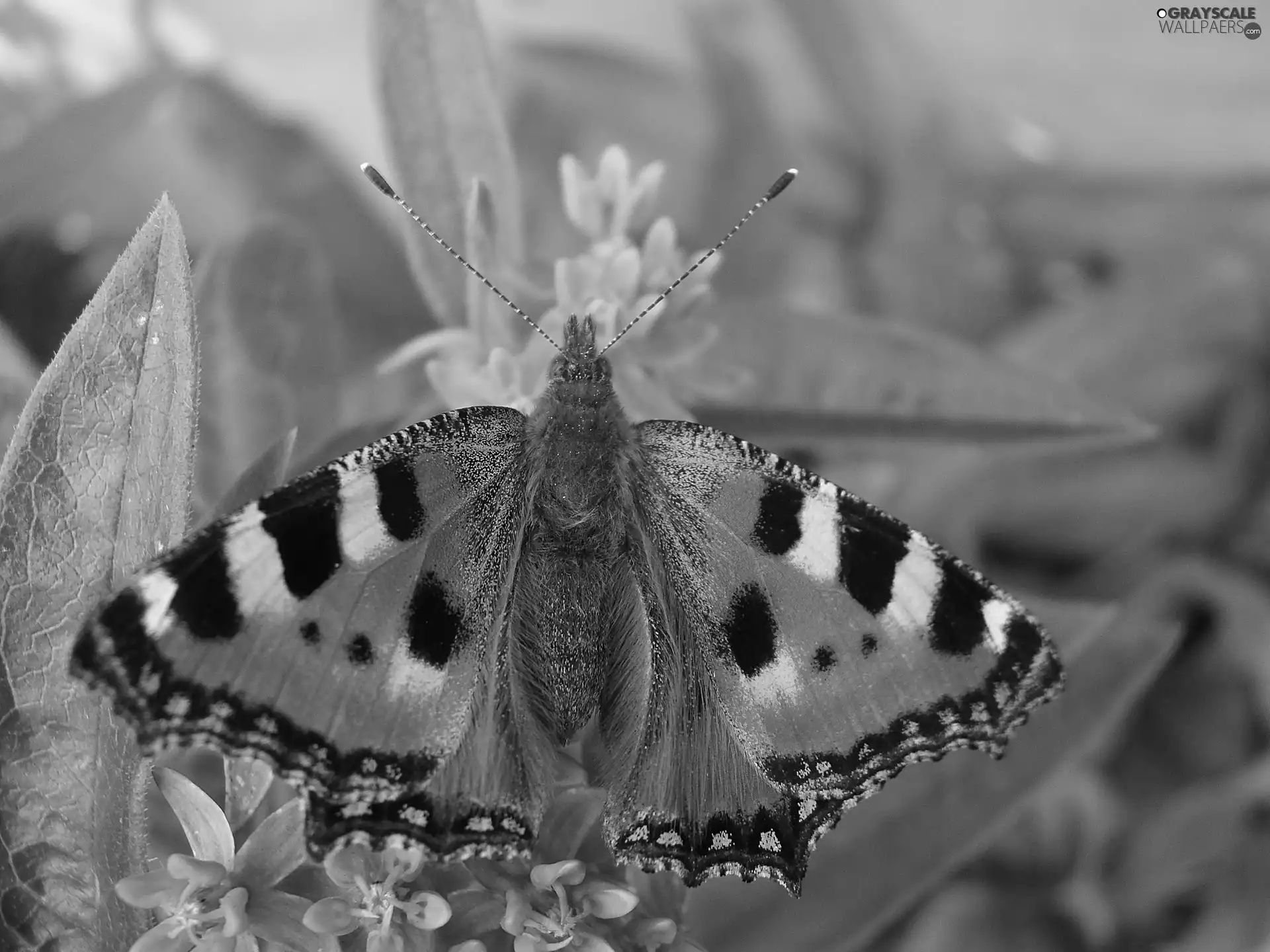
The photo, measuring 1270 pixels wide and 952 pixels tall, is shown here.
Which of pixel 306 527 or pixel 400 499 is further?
pixel 400 499

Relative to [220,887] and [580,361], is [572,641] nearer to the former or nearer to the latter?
[580,361]

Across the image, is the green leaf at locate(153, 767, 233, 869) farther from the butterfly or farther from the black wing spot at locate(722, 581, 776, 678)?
the black wing spot at locate(722, 581, 776, 678)

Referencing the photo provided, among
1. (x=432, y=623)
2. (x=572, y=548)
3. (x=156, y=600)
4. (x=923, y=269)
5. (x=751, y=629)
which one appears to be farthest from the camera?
(x=923, y=269)

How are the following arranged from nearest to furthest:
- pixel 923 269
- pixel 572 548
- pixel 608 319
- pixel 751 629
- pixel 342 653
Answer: pixel 342 653 → pixel 751 629 → pixel 572 548 → pixel 608 319 → pixel 923 269

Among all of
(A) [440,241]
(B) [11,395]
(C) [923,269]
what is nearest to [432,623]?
(A) [440,241]

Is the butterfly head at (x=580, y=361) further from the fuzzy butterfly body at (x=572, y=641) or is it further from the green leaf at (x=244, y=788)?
the green leaf at (x=244, y=788)

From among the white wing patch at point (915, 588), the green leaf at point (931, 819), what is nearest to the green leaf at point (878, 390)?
the green leaf at point (931, 819)

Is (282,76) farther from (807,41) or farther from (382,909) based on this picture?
(382,909)
